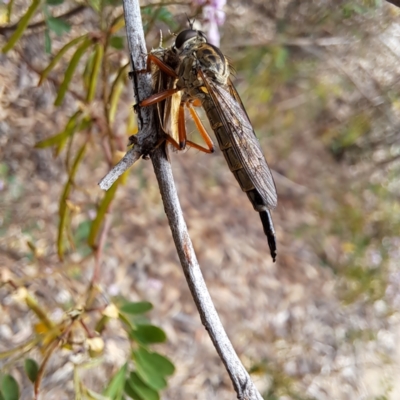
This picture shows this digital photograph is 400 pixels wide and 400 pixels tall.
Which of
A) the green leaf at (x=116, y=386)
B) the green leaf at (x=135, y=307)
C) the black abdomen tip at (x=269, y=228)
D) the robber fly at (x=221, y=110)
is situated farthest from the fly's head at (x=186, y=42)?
the green leaf at (x=116, y=386)

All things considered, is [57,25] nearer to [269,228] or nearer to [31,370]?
[269,228]

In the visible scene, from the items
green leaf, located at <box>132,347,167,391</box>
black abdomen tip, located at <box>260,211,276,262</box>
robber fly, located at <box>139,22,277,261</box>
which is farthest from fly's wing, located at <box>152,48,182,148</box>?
green leaf, located at <box>132,347,167,391</box>

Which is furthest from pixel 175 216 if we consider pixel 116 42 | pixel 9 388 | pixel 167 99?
pixel 116 42

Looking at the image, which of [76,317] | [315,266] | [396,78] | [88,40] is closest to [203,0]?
[88,40]

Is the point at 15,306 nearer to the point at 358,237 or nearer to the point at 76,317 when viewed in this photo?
the point at 76,317

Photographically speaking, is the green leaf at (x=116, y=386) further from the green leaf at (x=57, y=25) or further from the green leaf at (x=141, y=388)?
the green leaf at (x=57, y=25)

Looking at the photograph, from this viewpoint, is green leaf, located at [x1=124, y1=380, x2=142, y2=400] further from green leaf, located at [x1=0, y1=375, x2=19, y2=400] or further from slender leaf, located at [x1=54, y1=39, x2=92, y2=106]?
slender leaf, located at [x1=54, y1=39, x2=92, y2=106]

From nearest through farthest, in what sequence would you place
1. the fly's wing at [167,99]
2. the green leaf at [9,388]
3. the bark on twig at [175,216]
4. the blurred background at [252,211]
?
the bark on twig at [175,216] → the fly's wing at [167,99] → the green leaf at [9,388] → the blurred background at [252,211]
